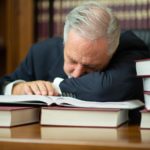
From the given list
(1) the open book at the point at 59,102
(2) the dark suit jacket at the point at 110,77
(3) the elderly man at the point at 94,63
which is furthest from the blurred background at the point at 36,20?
(1) the open book at the point at 59,102

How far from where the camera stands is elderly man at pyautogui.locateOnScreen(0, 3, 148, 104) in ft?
3.75

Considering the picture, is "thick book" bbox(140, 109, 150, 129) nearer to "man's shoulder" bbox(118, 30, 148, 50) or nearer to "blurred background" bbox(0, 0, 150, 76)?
"man's shoulder" bbox(118, 30, 148, 50)

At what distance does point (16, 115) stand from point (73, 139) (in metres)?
0.23

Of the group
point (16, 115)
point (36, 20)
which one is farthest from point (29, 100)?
point (36, 20)

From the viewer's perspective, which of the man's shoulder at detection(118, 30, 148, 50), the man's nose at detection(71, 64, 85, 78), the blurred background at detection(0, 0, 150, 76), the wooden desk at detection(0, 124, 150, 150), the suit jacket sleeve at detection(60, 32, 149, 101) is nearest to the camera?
the wooden desk at detection(0, 124, 150, 150)

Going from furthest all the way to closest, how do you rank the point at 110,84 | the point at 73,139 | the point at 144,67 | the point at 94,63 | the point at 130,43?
the point at 130,43 → the point at 94,63 → the point at 110,84 → the point at 144,67 → the point at 73,139

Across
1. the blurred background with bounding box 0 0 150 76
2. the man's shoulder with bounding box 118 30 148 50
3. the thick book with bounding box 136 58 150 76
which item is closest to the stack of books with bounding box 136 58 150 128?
the thick book with bounding box 136 58 150 76

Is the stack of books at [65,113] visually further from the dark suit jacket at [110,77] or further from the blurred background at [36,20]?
the blurred background at [36,20]

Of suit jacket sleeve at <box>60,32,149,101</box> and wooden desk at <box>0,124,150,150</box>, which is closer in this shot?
wooden desk at <box>0,124,150,150</box>

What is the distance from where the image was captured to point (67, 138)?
785 millimetres

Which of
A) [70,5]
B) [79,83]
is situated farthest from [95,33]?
[70,5]

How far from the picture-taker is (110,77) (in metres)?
1.15

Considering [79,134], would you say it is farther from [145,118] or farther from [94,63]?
[94,63]

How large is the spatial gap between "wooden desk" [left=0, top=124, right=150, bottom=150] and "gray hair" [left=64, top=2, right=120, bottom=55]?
413mm
